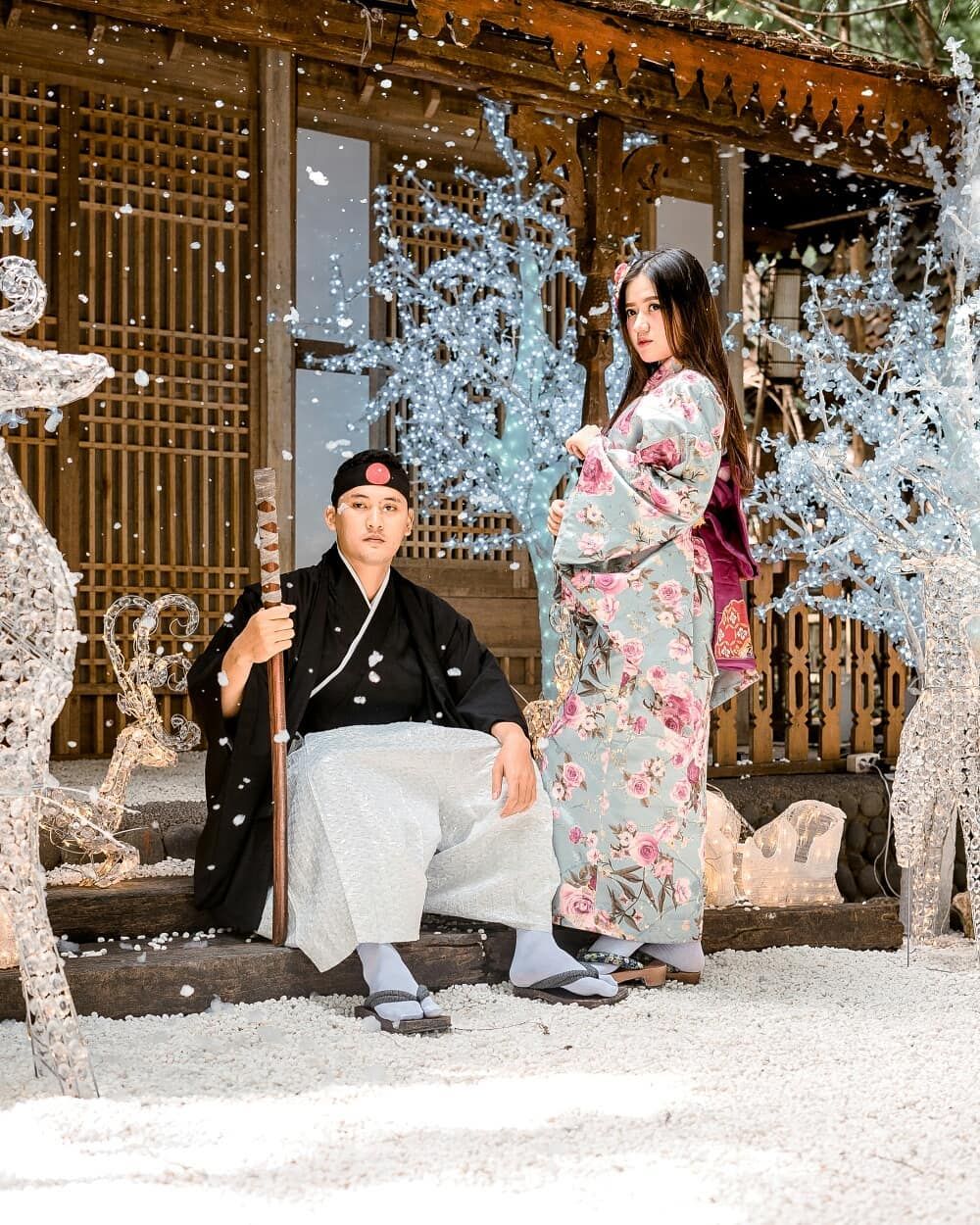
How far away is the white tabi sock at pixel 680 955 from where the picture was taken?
338 centimetres

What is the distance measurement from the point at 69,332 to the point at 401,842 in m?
4.84

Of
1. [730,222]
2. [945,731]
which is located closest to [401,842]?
[945,731]

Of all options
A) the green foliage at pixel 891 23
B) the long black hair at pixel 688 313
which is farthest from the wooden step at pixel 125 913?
the green foliage at pixel 891 23

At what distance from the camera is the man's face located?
130 inches

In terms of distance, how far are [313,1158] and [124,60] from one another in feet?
21.6

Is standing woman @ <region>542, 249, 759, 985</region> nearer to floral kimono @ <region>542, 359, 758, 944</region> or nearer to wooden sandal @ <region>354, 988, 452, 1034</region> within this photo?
floral kimono @ <region>542, 359, 758, 944</region>

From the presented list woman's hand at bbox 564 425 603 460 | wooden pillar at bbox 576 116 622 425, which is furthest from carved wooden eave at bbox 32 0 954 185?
woman's hand at bbox 564 425 603 460

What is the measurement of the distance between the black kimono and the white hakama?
9 cm

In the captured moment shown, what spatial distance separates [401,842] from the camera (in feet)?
9.87

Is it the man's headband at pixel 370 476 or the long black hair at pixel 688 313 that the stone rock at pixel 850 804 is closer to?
the long black hair at pixel 688 313

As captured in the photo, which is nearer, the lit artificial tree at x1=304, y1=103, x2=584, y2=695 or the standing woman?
the standing woman

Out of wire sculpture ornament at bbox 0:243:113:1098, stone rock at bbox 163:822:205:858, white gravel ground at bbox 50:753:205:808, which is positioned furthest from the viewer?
white gravel ground at bbox 50:753:205:808

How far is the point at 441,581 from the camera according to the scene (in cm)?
823

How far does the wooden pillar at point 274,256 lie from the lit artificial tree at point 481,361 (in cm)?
45
